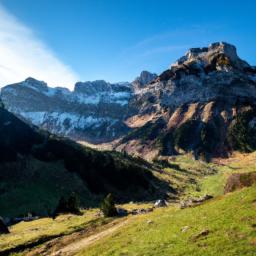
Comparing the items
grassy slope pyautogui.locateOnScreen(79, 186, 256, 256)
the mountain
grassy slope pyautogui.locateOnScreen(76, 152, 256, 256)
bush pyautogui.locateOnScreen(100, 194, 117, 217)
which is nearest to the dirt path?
grassy slope pyautogui.locateOnScreen(79, 186, 256, 256)

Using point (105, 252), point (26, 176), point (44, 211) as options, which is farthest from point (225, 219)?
point (26, 176)

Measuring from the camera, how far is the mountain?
10394cm

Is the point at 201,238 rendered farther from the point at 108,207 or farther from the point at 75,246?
the point at 108,207

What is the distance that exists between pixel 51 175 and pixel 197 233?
102 meters

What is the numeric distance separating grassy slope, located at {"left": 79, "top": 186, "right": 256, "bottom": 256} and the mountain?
5666 centimetres

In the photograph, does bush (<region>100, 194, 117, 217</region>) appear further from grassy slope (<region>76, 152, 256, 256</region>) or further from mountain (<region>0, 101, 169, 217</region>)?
mountain (<region>0, 101, 169, 217</region>)

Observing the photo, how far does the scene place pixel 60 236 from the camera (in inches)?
2040

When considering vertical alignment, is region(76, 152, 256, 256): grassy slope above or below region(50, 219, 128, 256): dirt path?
above

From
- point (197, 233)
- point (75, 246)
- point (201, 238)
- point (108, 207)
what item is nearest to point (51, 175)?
point (108, 207)

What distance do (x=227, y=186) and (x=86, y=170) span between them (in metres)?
95.3

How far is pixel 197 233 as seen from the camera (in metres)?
32.2

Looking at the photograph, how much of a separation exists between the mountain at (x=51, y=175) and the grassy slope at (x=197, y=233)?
56.7 metres

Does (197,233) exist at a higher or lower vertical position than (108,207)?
higher

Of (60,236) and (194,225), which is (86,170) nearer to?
(60,236)
